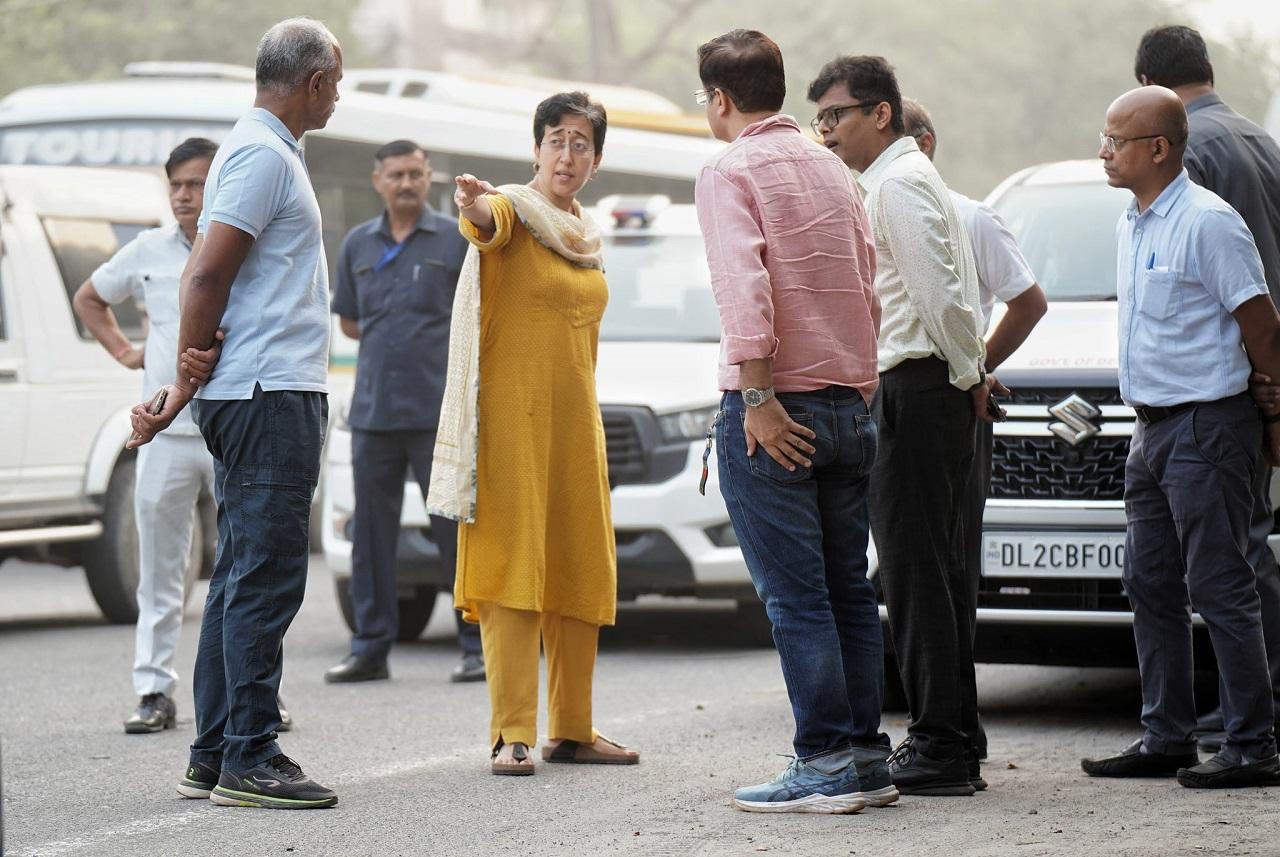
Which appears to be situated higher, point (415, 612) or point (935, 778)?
point (935, 778)

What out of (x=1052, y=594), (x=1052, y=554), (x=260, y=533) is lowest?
→ (x=1052, y=594)

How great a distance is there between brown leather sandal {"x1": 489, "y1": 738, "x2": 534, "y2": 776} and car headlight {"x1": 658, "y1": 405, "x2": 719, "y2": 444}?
10.5ft

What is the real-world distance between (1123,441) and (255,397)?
2856 millimetres

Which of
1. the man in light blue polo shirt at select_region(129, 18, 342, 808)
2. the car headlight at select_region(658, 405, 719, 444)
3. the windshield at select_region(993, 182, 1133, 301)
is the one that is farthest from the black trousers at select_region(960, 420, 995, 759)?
the car headlight at select_region(658, 405, 719, 444)

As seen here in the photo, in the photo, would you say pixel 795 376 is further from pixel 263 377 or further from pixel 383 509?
pixel 383 509

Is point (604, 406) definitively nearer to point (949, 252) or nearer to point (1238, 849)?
point (949, 252)

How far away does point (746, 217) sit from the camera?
5.36 meters

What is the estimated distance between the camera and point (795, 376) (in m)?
5.43

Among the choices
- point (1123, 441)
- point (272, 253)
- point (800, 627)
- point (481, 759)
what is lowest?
point (481, 759)

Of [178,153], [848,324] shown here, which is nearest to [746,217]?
[848,324]

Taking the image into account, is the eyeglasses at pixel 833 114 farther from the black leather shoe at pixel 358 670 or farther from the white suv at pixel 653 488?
the black leather shoe at pixel 358 670

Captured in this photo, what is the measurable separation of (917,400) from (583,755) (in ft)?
5.50

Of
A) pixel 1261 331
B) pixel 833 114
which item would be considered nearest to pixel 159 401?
pixel 833 114

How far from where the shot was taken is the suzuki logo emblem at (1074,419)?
679cm
